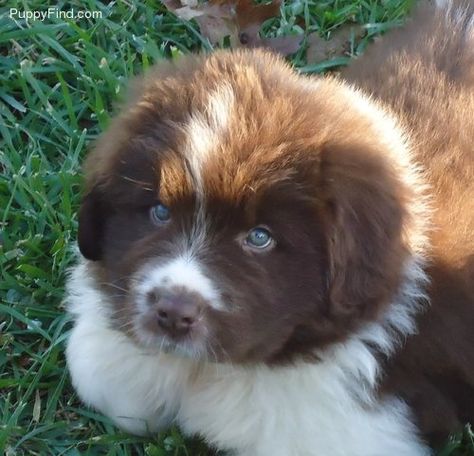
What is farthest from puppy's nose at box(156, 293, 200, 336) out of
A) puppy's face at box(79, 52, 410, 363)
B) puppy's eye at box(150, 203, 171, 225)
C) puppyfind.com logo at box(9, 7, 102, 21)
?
puppyfind.com logo at box(9, 7, 102, 21)

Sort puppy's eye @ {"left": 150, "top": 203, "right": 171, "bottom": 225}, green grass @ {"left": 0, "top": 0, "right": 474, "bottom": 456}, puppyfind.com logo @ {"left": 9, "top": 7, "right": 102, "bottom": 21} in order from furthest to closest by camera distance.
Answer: puppyfind.com logo @ {"left": 9, "top": 7, "right": 102, "bottom": 21} < green grass @ {"left": 0, "top": 0, "right": 474, "bottom": 456} < puppy's eye @ {"left": 150, "top": 203, "right": 171, "bottom": 225}

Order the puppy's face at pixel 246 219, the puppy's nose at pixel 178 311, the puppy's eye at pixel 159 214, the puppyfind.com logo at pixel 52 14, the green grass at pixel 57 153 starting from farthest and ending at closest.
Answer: the puppyfind.com logo at pixel 52 14
the green grass at pixel 57 153
the puppy's eye at pixel 159 214
the puppy's face at pixel 246 219
the puppy's nose at pixel 178 311

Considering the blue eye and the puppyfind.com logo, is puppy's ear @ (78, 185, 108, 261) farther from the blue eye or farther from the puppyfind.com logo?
the puppyfind.com logo

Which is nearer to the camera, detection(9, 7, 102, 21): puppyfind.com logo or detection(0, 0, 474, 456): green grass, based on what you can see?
detection(0, 0, 474, 456): green grass

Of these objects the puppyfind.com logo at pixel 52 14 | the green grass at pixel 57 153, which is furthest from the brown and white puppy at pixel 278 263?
the puppyfind.com logo at pixel 52 14

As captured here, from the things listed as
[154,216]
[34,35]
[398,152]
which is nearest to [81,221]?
[154,216]

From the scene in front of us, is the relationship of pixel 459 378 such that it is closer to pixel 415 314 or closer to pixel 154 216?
pixel 415 314

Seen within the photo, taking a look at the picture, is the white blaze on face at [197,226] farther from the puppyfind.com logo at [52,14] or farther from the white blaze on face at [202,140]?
the puppyfind.com logo at [52,14]

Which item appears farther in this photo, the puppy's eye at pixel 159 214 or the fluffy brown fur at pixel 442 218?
the fluffy brown fur at pixel 442 218

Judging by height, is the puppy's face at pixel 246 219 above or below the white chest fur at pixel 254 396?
above
